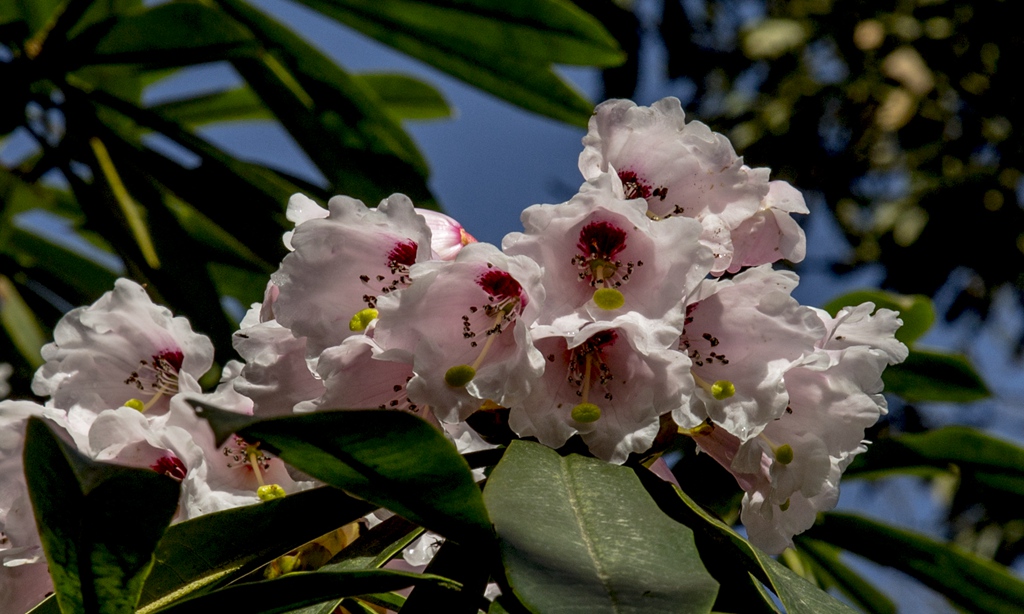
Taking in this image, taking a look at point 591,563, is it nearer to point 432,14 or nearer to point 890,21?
point 432,14

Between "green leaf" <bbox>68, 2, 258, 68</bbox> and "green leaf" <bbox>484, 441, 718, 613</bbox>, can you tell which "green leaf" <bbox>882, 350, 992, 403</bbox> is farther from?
"green leaf" <bbox>68, 2, 258, 68</bbox>

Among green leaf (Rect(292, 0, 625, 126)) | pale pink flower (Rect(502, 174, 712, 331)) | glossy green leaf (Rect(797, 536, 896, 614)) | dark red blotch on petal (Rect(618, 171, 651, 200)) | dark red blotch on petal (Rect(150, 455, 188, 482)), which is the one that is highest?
green leaf (Rect(292, 0, 625, 126))

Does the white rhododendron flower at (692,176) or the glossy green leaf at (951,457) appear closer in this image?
the white rhododendron flower at (692,176)

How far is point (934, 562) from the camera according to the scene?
1450 millimetres

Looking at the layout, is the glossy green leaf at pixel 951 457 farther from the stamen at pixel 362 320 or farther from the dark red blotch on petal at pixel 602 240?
the stamen at pixel 362 320

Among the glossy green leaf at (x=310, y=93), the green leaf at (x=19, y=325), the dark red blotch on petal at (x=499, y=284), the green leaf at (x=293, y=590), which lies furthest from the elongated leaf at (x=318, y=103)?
the green leaf at (x=293, y=590)

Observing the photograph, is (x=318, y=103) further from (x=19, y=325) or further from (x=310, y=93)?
(x=19, y=325)

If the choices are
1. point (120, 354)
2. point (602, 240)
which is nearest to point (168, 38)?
point (120, 354)

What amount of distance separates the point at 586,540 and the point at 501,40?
1.13 meters

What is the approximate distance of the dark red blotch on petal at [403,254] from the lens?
818 mm

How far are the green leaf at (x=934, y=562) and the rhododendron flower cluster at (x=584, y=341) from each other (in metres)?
0.74

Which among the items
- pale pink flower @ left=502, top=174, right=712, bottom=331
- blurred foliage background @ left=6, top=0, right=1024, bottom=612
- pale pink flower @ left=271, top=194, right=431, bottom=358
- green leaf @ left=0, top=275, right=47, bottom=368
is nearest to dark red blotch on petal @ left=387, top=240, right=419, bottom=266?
pale pink flower @ left=271, top=194, right=431, bottom=358

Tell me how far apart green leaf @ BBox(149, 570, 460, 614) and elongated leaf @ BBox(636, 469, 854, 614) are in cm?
21

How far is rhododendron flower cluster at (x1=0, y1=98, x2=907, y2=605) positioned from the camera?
0.73m
